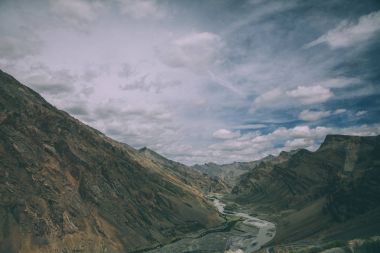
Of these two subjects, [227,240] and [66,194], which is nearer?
[66,194]

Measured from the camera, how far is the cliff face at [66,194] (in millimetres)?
120438

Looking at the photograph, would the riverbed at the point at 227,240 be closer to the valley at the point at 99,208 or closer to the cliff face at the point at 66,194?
the valley at the point at 99,208

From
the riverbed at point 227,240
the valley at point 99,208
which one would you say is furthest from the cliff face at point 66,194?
the riverbed at point 227,240

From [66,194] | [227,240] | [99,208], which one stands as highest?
[66,194]

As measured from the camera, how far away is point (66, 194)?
141m

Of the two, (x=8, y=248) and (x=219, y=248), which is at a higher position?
(x=8, y=248)

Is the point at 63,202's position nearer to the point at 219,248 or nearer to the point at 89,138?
the point at 89,138

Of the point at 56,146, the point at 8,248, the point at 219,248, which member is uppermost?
the point at 56,146

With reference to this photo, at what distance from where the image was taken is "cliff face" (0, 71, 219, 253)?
120 m

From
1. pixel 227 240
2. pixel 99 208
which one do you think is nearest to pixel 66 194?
pixel 99 208

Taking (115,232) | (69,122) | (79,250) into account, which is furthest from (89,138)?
(79,250)

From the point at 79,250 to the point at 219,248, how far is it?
54.2 m

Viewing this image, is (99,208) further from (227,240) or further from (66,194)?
(227,240)

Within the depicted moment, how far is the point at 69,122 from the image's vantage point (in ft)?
582
